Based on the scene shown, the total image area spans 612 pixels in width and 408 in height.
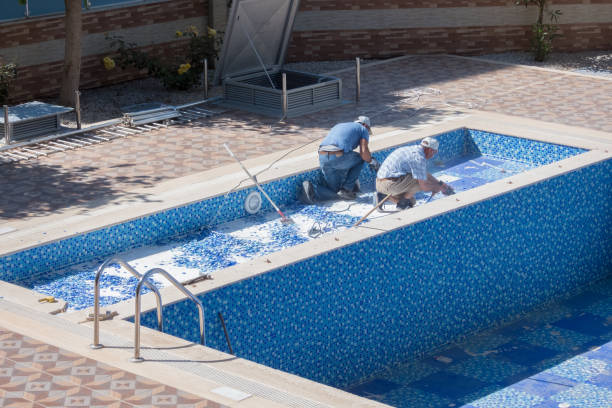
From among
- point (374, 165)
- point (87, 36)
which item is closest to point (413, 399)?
point (374, 165)

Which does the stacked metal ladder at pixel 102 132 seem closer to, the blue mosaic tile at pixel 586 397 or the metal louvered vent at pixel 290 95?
the metal louvered vent at pixel 290 95

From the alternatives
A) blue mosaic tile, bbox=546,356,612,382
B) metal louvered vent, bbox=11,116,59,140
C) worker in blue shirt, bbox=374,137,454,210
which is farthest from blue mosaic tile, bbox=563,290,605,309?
metal louvered vent, bbox=11,116,59,140

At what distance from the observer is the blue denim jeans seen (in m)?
12.5

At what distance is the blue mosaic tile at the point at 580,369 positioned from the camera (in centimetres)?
975

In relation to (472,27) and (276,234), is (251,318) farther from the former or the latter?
(472,27)

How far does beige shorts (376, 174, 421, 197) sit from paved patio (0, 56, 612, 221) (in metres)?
2.21

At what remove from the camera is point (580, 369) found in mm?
9891

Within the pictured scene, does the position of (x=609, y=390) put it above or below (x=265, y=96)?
below

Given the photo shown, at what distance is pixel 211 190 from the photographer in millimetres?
11734

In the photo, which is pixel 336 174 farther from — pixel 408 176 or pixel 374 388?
pixel 374 388

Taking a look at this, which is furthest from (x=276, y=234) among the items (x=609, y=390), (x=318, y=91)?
(x=318, y=91)

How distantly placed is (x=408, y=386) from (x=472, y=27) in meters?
12.4

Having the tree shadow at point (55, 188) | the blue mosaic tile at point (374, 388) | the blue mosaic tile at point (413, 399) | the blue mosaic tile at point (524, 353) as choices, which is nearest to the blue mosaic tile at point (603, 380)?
the blue mosaic tile at point (524, 353)

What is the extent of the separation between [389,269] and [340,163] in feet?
8.95
